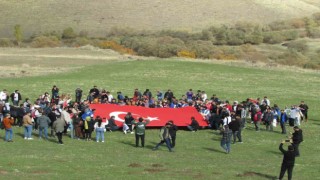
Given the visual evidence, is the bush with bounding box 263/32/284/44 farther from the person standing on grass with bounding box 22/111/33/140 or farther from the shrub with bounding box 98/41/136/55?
the person standing on grass with bounding box 22/111/33/140

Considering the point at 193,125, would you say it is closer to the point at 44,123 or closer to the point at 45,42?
the point at 44,123

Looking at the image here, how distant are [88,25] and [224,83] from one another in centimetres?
9553

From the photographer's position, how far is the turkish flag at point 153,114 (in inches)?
1635

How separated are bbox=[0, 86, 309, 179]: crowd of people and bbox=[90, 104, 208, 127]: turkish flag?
1.72 feet

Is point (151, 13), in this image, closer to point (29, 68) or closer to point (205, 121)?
point (29, 68)

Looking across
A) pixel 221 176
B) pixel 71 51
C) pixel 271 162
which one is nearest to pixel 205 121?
pixel 271 162

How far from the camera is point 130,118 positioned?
40.3 m

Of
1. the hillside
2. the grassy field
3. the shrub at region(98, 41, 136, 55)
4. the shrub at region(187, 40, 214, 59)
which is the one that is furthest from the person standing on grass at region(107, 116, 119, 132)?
the hillside

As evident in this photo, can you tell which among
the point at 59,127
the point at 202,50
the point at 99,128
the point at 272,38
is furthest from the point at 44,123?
the point at 272,38

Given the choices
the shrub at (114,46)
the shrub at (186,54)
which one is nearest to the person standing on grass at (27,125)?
the shrub at (186,54)

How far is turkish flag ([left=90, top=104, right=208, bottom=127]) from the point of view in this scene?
4153 cm

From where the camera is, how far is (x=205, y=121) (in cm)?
4269

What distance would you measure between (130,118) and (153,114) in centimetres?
253

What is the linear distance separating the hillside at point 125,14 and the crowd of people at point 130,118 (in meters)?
110
